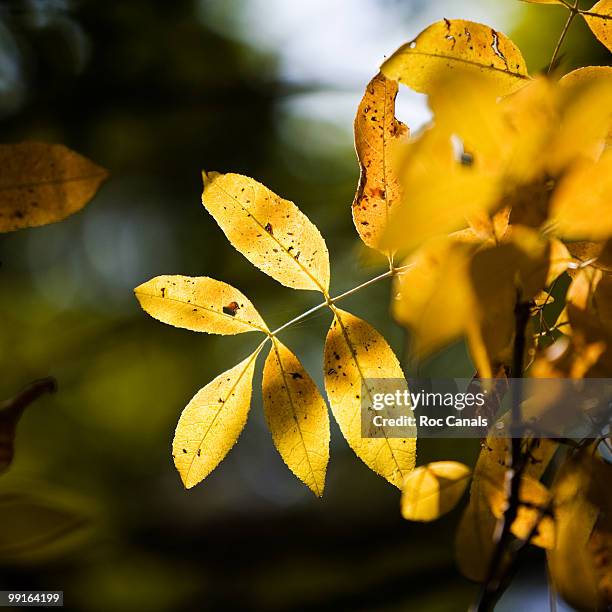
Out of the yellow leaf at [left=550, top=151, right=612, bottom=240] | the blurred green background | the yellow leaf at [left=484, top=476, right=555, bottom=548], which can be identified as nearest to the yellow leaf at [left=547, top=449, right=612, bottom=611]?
the yellow leaf at [left=484, top=476, right=555, bottom=548]

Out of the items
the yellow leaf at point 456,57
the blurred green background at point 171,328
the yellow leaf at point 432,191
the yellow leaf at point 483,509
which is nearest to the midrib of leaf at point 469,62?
the yellow leaf at point 456,57

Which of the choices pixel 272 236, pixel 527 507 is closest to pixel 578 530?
pixel 527 507

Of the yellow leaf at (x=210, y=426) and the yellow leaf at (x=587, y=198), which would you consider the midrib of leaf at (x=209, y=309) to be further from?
the yellow leaf at (x=587, y=198)

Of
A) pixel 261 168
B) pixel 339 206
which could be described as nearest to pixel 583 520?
pixel 339 206

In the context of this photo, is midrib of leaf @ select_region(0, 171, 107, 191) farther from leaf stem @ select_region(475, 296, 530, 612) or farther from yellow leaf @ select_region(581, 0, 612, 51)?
yellow leaf @ select_region(581, 0, 612, 51)

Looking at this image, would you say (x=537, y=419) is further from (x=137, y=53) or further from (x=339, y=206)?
(x=137, y=53)
